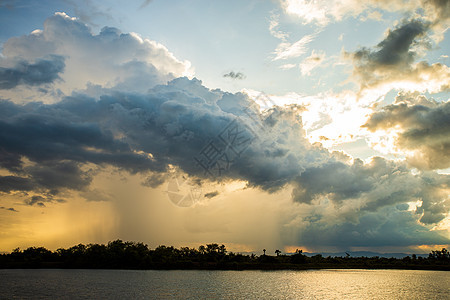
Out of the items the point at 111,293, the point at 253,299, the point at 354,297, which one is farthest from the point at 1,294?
the point at 354,297

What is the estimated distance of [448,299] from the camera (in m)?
92.8

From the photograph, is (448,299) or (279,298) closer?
(279,298)

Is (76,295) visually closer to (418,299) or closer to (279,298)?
(279,298)

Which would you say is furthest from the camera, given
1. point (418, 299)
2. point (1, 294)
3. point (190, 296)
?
point (418, 299)

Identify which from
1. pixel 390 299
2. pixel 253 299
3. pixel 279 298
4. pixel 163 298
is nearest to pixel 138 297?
pixel 163 298

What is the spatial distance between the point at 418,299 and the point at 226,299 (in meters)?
60.2

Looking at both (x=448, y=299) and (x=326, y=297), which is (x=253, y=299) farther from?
(x=448, y=299)

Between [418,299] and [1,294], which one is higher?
[1,294]

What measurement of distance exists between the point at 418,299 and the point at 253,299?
5259 centimetres

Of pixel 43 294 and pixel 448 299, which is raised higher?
pixel 43 294

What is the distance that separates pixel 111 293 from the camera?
8375 cm

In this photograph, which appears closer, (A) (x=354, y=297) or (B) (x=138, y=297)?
(B) (x=138, y=297)

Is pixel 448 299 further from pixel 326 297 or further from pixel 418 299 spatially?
pixel 326 297

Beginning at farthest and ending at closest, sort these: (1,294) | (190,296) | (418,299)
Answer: (418,299) < (190,296) < (1,294)
